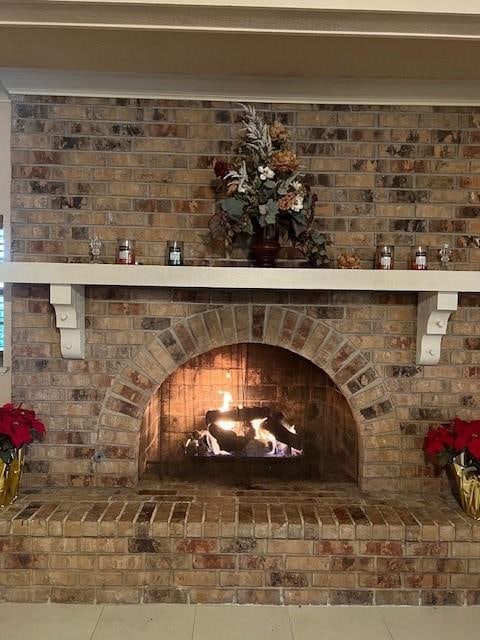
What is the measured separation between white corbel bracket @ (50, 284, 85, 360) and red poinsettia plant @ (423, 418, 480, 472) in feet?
5.26

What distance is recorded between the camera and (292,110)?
2.41 metres

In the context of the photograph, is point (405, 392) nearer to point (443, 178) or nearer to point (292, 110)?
point (443, 178)

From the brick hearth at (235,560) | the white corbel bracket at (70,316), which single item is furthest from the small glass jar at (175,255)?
the brick hearth at (235,560)

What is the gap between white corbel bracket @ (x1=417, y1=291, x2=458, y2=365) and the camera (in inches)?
88.0

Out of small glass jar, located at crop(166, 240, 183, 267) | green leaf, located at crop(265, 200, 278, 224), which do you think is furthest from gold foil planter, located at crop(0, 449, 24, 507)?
green leaf, located at crop(265, 200, 278, 224)

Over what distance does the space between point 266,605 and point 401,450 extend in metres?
0.90

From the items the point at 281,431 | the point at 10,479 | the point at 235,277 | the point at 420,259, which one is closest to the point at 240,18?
the point at 235,277

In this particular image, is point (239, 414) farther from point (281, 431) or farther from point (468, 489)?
point (468, 489)

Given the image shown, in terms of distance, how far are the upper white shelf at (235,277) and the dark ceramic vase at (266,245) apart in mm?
114

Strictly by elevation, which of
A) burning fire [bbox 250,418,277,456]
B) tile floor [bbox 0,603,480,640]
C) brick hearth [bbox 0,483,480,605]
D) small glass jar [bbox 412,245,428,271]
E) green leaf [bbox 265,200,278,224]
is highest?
green leaf [bbox 265,200,278,224]

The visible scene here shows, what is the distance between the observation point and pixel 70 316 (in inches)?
90.8

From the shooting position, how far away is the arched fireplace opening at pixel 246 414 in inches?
107

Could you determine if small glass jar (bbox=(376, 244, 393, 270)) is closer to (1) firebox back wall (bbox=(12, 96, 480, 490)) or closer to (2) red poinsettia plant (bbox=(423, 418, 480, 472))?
(1) firebox back wall (bbox=(12, 96, 480, 490))

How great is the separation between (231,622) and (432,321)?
1482 millimetres
